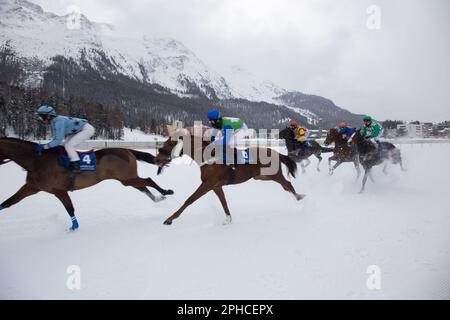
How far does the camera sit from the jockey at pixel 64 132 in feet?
16.4

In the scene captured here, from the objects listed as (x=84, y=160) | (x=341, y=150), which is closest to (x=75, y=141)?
(x=84, y=160)

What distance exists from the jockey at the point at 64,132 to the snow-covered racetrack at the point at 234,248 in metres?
1.41

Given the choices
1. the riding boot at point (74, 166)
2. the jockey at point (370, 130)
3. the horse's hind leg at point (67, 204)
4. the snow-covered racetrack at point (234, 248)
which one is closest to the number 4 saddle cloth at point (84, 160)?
the riding boot at point (74, 166)

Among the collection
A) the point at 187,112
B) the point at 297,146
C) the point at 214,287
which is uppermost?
the point at 187,112

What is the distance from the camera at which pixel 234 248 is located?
429cm

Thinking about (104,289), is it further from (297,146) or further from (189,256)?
(297,146)

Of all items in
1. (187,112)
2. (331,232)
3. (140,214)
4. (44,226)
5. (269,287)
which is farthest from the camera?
(187,112)

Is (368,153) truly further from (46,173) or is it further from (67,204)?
(46,173)

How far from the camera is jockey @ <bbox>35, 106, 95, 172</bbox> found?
196 inches

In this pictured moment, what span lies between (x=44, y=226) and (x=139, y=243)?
2233 millimetres

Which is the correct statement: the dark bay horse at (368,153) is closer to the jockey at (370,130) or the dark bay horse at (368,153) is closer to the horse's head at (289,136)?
the jockey at (370,130)

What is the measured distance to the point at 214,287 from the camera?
10.4ft

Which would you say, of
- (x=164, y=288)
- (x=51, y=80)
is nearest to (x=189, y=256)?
(x=164, y=288)

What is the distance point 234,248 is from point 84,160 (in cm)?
321
